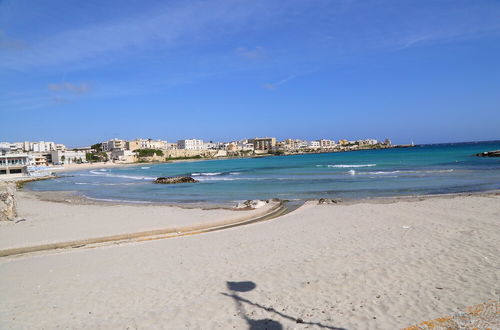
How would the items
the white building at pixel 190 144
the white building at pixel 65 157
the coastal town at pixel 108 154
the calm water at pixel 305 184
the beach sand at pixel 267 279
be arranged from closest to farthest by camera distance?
the beach sand at pixel 267 279 < the calm water at pixel 305 184 < the coastal town at pixel 108 154 < the white building at pixel 65 157 < the white building at pixel 190 144

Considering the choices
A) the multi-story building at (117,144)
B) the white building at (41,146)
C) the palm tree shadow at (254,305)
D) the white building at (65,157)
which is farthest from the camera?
the multi-story building at (117,144)

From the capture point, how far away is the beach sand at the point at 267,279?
218 inches

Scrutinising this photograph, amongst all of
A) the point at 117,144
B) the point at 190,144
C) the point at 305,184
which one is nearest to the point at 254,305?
the point at 305,184

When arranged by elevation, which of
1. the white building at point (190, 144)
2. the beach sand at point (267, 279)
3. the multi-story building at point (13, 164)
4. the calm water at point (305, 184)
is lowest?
the calm water at point (305, 184)

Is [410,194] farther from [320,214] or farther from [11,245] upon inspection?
[11,245]

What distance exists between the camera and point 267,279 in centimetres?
712

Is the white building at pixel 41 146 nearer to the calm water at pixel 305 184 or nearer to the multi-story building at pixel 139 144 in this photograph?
the multi-story building at pixel 139 144

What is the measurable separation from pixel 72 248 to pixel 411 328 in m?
10.2

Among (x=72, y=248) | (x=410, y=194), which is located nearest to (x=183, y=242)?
(x=72, y=248)

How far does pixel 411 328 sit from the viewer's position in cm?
480

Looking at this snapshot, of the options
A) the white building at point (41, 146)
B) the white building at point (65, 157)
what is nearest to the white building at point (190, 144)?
the white building at point (41, 146)

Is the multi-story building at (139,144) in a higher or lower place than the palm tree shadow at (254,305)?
higher

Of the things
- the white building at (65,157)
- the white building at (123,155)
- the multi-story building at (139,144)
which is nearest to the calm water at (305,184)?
the white building at (65,157)

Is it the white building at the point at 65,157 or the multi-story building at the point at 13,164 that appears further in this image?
the white building at the point at 65,157
